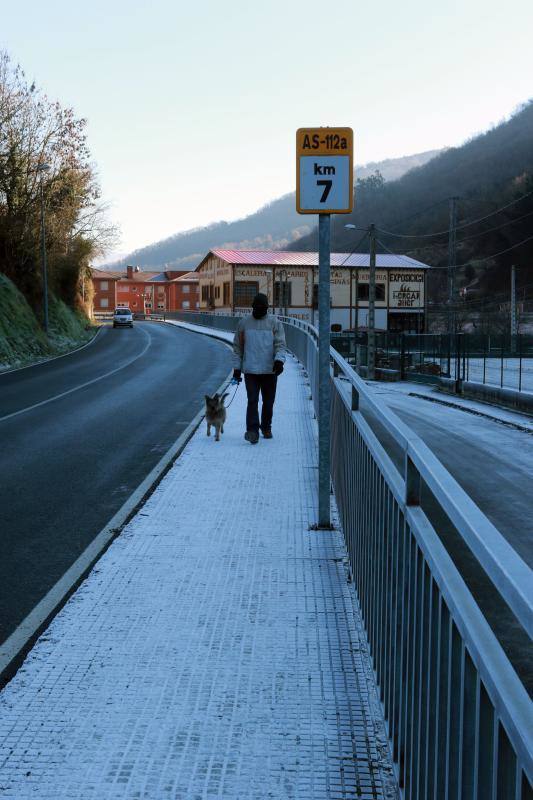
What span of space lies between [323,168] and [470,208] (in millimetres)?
113701

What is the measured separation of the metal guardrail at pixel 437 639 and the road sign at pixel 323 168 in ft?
6.62

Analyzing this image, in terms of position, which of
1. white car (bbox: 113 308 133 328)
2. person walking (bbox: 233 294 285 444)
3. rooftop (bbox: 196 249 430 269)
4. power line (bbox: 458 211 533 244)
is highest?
power line (bbox: 458 211 533 244)

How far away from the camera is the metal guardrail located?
5.92ft

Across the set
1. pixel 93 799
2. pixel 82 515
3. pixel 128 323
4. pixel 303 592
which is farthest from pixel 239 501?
pixel 128 323

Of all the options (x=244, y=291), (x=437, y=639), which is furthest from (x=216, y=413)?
(x=244, y=291)

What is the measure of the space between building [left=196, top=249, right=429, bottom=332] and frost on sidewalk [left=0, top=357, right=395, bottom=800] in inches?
2907

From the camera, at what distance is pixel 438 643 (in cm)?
254

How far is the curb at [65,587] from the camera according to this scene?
4.47 meters

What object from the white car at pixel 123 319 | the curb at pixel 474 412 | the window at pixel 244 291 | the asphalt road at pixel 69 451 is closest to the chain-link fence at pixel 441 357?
the curb at pixel 474 412

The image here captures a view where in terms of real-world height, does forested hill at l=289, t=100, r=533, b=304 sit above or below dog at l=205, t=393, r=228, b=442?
above

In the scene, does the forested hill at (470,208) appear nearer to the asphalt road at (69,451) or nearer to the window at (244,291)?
the window at (244,291)

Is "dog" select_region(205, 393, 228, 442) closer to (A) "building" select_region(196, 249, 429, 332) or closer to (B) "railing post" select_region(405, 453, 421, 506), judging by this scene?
(B) "railing post" select_region(405, 453, 421, 506)

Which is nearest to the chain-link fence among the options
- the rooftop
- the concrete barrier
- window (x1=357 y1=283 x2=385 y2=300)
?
the concrete barrier

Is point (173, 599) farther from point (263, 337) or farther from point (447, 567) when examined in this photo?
point (263, 337)
